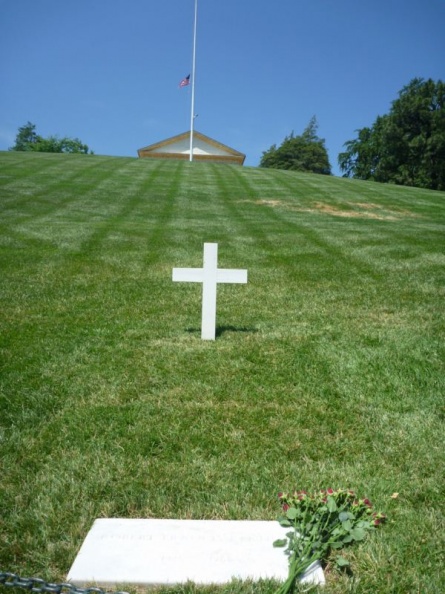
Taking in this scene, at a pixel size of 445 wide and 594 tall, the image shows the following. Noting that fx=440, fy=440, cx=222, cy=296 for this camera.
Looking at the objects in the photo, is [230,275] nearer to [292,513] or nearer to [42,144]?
[292,513]

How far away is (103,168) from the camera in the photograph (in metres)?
29.2

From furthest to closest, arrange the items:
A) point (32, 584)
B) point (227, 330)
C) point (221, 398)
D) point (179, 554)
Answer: point (227, 330)
point (221, 398)
point (179, 554)
point (32, 584)

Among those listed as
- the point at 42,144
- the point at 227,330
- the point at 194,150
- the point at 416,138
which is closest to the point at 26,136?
the point at 42,144

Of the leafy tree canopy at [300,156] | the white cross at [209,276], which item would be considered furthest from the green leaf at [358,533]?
the leafy tree canopy at [300,156]

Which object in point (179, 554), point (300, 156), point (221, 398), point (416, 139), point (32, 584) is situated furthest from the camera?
point (300, 156)

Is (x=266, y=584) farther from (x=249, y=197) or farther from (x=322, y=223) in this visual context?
(x=249, y=197)

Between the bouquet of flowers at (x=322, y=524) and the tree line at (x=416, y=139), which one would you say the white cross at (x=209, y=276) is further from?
the tree line at (x=416, y=139)

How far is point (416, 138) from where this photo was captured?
48.4 metres

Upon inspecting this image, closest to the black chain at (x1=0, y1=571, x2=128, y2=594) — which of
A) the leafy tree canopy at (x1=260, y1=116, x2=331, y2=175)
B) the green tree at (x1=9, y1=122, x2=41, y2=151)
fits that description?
the leafy tree canopy at (x1=260, y1=116, x2=331, y2=175)

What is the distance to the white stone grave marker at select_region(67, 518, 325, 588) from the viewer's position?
204 cm

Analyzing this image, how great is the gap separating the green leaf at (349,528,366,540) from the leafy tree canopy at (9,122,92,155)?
76.7 meters

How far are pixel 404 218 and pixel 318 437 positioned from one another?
1613cm

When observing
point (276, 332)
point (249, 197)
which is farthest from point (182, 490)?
point (249, 197)

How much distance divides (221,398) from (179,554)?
5.37 ft
